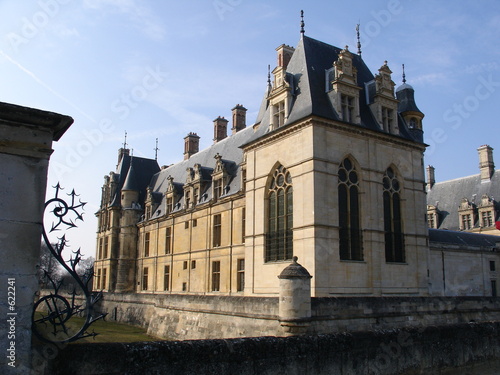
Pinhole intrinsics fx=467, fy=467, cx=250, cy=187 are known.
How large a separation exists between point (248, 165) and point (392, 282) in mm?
8247

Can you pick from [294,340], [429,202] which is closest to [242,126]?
[429,202]

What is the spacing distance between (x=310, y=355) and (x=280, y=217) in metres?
11.3

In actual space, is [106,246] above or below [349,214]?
above

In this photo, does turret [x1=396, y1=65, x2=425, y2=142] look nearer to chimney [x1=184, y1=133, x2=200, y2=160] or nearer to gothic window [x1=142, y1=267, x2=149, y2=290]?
chimney [x1=184, y1=133, x2=200, y2=160]

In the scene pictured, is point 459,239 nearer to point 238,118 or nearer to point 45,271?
point 238,118

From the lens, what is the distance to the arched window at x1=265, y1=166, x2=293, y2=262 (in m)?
19.2

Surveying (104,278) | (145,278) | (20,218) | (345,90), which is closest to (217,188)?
(345,90)

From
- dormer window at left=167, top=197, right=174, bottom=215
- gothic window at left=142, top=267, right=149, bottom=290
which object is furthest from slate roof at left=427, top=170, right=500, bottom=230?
gothic window at left=142, top=267, right=149, bottom=290

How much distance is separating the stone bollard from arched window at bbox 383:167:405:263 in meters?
7.95

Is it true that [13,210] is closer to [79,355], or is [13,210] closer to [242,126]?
[79,355]

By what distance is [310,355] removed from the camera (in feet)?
28.4

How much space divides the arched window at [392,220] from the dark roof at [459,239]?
6.57 meters

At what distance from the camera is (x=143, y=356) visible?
20.6 ft

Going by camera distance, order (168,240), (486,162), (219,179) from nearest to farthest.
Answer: (219,179), (168,240), (486,162)
